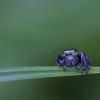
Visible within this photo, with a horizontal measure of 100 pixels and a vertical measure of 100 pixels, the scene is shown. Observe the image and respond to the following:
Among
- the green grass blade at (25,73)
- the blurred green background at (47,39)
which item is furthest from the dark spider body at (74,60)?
the blurred green background at (47,39)

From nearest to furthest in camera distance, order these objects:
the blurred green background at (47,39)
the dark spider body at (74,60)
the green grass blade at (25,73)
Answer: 1. the green grass blade at (25,73)
2. the dark spider body at (74,60)
3. the blurred green background at (47,39)

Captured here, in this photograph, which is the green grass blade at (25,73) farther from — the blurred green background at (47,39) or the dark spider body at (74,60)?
the blurred green background at (47,39)

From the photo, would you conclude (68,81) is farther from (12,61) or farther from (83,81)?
(12,61)

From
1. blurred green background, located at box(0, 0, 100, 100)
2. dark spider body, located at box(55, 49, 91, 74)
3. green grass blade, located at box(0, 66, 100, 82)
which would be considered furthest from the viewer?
blurred green background, located at box(0, 0, 100, 100)

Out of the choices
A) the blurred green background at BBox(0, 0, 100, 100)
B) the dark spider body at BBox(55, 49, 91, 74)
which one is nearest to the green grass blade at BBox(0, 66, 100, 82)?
the dark spider body at BBox(55, 49, 91, 74)

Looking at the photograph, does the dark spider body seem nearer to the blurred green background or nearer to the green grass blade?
the green grass blade

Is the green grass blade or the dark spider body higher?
the green grass blade

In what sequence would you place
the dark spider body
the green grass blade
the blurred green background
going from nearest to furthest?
1. the green grass blade
2. the dark spider body
3. the blurred green background

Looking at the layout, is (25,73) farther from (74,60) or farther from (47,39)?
(47,39)

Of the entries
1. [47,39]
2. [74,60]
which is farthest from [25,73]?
[47,39]
